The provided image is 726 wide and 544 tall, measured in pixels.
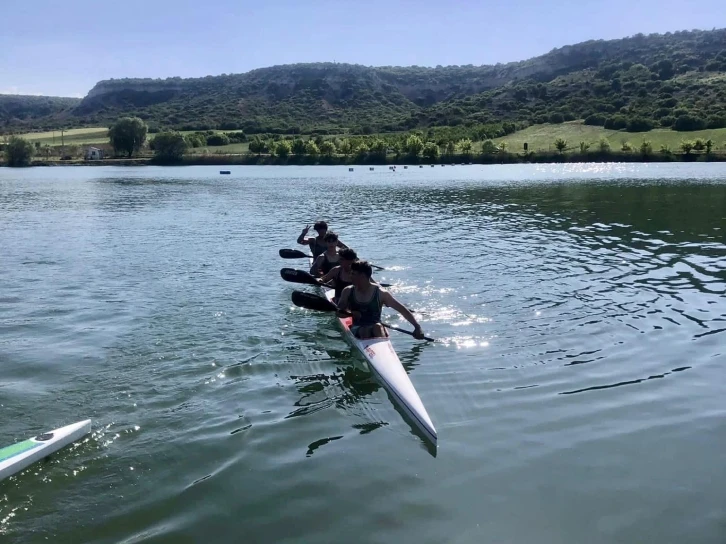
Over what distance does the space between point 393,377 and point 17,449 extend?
5836 millimetres

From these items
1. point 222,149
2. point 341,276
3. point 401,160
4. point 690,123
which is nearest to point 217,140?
point 222,149

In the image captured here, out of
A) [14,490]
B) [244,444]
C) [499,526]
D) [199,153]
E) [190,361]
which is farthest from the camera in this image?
[199,153]

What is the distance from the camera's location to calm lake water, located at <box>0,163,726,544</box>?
7.16 meters

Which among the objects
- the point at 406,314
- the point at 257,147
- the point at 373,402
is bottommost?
the point at 373,402

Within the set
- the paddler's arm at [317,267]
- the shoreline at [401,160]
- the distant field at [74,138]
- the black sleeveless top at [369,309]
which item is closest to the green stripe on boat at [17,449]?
the black sleeveless top at [369,309]

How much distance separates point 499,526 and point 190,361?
25.4ft

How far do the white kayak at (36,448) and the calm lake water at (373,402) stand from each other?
184 mm

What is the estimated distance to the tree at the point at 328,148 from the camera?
12562cm

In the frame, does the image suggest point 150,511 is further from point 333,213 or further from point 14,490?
point 333,213

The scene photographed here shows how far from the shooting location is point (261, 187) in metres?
67.5

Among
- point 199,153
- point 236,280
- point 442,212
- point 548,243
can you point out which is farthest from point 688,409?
point 199,153

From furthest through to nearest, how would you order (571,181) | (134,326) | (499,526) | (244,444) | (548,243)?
1. (571,181)
2. (548,243)
3. (134,326)
4. (244,444)
5. (499,526)

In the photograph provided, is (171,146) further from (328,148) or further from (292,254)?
(292,254)

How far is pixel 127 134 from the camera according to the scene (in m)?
140
